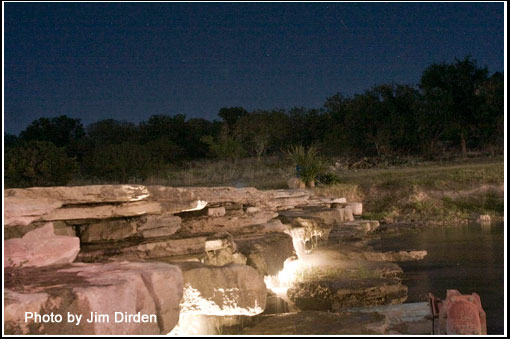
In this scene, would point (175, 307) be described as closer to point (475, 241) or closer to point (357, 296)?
point (357, 296)

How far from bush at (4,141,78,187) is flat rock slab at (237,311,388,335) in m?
10.2

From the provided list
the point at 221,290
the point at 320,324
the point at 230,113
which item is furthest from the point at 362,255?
the point at 230,113

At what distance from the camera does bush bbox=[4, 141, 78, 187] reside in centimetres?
1333

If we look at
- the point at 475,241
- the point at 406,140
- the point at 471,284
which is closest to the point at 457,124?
the point at 406,140

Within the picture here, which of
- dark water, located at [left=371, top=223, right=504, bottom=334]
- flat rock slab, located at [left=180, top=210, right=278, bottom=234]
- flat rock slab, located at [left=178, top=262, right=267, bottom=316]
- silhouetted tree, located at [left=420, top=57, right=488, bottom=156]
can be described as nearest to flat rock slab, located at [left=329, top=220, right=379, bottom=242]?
dark water, located at [left=371, top=223, right=504, bottom=334]

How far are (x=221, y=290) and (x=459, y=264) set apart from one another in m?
4.50

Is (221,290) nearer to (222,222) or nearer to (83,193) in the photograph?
(83,193)

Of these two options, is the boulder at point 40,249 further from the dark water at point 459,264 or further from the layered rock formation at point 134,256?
the dark water at point 459,264

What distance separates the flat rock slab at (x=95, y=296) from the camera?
327 centimetres

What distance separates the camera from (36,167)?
1377 cm

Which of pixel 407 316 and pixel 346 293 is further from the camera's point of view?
pixel 346 293

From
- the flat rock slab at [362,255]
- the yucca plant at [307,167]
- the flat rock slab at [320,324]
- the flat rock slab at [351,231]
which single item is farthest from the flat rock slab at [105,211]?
the yucca plant at [307,167]

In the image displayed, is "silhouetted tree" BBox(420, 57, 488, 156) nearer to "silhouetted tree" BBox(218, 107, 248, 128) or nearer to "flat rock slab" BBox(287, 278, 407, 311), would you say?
"silhouetted tree" BBox(218, 107, 248, 128)

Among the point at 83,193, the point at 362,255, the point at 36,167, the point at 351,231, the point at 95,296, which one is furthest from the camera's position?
the point at 36,167
